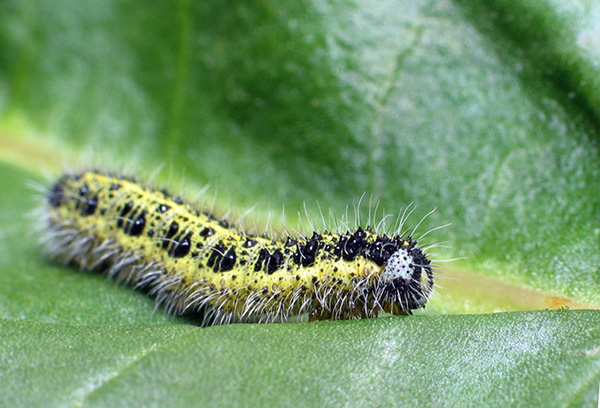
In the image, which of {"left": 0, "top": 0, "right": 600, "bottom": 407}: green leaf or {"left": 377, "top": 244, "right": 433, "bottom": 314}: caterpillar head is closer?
{"left": 0, "top": 0, "right": 600, "bottom": 407}: green leaf

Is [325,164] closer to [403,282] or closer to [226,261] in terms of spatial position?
[226,261]

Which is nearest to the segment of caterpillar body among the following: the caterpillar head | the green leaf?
Result: the caterpillar head

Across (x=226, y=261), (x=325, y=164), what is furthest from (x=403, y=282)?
(x=325, y=164)

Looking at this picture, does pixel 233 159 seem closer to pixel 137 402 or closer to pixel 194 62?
pixel 194 62

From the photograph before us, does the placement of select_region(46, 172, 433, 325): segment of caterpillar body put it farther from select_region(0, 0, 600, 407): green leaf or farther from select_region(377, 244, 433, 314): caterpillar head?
select_region(0, 0, 600, 407): green leaf

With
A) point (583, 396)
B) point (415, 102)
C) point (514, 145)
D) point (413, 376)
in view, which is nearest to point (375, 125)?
point (415, 102)

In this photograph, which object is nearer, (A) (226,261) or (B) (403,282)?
(B) (403,282)

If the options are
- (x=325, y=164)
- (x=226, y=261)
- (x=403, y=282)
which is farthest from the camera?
(x=325, y=164)

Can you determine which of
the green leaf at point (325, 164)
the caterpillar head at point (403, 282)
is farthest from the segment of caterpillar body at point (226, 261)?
the green leaf at point (325, 164)
